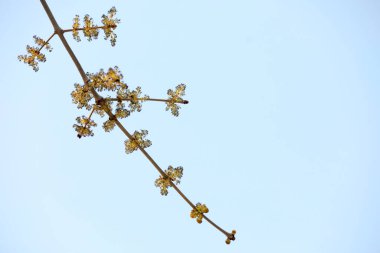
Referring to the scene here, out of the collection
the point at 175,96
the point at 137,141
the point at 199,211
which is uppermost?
the point at 175,96

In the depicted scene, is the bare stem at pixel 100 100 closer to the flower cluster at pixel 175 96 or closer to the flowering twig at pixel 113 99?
the flowering twig at pixel 113 99

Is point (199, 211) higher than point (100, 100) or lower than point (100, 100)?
lower

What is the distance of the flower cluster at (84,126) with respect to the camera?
852 centimetres

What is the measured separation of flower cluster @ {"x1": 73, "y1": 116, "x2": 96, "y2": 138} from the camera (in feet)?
27.9

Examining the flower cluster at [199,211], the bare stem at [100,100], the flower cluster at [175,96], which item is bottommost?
the flower cluster at [199,211]

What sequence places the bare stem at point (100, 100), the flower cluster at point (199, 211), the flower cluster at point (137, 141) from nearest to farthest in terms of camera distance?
the bare stem at point (100, 100)
the flower cluster at point (199, 211)
the flower cluster at point (137, 141)

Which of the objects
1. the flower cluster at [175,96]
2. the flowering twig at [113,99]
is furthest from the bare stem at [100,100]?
the flower cluster at [175,96]

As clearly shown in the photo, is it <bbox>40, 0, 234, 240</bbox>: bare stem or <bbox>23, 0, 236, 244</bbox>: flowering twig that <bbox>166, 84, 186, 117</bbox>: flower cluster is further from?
<bbox>40, 0, 234, 240</bbox>: bare stem

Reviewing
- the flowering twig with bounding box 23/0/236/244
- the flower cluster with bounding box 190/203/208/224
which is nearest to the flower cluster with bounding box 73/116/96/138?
the flowering twig with bounding box 23/0/236/244

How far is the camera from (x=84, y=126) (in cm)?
855

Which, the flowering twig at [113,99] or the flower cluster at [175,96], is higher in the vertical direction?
the flower cluster at [175,96]

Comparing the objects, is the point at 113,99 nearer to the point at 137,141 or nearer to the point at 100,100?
the point at 100,100

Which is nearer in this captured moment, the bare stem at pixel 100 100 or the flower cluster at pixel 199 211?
the bare stem at pixel 100 100

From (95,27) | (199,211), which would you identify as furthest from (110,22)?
(199,211)
